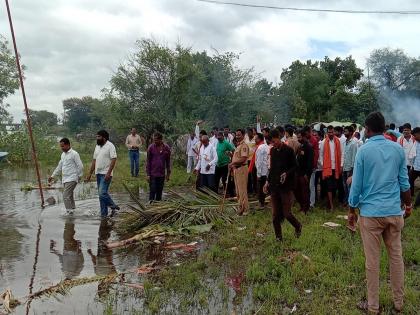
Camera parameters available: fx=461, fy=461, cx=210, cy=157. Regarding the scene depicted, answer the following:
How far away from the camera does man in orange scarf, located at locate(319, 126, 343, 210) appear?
9.55 metres

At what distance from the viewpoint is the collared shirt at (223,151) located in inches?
448

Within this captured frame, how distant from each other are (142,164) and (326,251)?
14.4 m

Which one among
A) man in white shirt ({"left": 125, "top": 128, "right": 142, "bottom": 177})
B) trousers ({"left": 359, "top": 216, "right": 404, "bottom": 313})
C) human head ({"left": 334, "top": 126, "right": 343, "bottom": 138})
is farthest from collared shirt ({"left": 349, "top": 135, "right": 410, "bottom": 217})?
man in white shirt ({"left": 125, "top": 128, "right": 142, "bottom": 177})

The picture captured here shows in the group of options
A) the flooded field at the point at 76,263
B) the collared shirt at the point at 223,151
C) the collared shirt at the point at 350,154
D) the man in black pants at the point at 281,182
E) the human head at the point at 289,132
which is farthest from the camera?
the collared shirt at the point at 223,151

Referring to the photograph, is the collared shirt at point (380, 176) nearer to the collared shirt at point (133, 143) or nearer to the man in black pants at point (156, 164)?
the man in black pants at point (156, 164)

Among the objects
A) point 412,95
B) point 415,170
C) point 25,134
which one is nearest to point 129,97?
point 25,134

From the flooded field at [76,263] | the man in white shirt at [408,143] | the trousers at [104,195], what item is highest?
the man in white shirt at [408,143]

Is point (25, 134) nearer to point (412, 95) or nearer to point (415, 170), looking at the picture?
point (415, 170)

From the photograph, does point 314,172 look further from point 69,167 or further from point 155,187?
point 69,167

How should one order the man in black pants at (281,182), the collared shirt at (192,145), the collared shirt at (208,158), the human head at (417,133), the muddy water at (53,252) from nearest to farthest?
1. the muddy water at (53,252)
2. the man in black pants at (281,182)
3. the human head at (417,133)
4. the collared shirt at (208,158)
5. the collared shirt at (192,145)

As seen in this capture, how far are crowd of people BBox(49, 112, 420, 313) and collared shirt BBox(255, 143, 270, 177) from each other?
22 millimetres

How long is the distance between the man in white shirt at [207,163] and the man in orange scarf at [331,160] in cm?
257

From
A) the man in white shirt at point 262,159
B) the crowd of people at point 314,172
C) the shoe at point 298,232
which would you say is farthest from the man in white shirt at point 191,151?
the shoe at point 298,232

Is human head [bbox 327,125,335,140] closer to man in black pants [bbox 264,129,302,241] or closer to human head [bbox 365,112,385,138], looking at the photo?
A: man in black pants [bbox 264,129,302,241]
